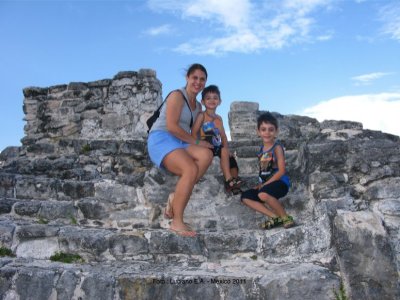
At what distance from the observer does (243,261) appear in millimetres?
2916

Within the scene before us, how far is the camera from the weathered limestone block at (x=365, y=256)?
8.13ft

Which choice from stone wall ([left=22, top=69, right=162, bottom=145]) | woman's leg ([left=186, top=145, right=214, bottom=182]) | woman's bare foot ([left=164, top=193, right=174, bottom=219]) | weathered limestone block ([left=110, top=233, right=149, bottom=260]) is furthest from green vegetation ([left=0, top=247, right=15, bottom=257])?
stone wall ([left=22, top=69, right=162, bottom=145])

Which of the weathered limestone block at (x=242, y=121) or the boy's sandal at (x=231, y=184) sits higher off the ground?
the weathered limestone block at (x=242, y=121)

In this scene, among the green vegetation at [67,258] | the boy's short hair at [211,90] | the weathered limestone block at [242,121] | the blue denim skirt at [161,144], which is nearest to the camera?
the green vegetation at [67,258]

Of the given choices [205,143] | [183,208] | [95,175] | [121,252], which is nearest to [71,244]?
[121,252]

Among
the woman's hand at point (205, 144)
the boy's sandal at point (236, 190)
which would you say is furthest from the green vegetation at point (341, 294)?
the woman's hand at point (205, 144)

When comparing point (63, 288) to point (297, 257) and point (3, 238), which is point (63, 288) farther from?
point (297, 257)

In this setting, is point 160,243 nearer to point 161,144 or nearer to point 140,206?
point 140,206

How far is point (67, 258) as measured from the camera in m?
3.02

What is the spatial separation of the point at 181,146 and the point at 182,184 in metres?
0.37

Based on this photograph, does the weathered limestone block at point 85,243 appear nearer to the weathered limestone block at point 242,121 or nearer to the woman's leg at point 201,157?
the woman's leg at point 201,157

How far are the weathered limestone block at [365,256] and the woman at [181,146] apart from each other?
1117 millimetres

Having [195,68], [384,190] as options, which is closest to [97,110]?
[195,68]

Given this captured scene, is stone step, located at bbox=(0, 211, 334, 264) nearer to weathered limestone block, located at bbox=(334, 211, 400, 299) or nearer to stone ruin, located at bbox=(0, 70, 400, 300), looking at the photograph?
stone ruin, located at bbox=(0, 70, 400, 300)
